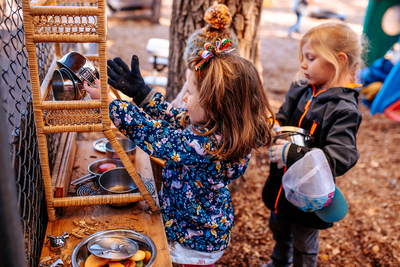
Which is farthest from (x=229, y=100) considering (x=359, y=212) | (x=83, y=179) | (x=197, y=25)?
(x=359, y=212)

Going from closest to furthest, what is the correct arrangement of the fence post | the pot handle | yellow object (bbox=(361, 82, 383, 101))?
the fence post → the pot handle → yellow object (bbox=(361, 82, 383, 101))

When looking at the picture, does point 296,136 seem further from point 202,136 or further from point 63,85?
point 63,85

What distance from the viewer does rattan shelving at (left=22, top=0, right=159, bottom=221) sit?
1.24 meters

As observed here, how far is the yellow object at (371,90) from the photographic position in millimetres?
5996

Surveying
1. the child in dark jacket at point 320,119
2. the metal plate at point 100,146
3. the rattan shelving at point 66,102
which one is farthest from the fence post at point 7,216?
the metal plate at point 100,146

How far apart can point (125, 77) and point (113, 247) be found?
2.77 feet

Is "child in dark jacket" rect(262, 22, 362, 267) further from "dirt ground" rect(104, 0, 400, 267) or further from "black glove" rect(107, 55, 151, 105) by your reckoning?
"black glove" rect(107, 55, 151, 105)

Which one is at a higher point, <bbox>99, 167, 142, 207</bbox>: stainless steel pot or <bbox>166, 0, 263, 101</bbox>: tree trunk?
<bbox>166, 0, 263, 101</bbox>: tree trunk

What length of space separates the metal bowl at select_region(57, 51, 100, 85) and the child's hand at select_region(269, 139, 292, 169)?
1085mm

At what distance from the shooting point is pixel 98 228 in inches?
64.0

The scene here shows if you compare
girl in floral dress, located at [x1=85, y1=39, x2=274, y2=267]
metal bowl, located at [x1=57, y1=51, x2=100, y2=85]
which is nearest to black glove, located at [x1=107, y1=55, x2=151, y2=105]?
girl in floral dress, located at [x1=85, y1=39, x2=274, y2=267]

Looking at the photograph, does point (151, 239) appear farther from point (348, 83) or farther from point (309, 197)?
point (348, 83)

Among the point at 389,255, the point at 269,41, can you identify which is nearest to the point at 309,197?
the point at 389,255

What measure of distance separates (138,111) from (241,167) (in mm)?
626
